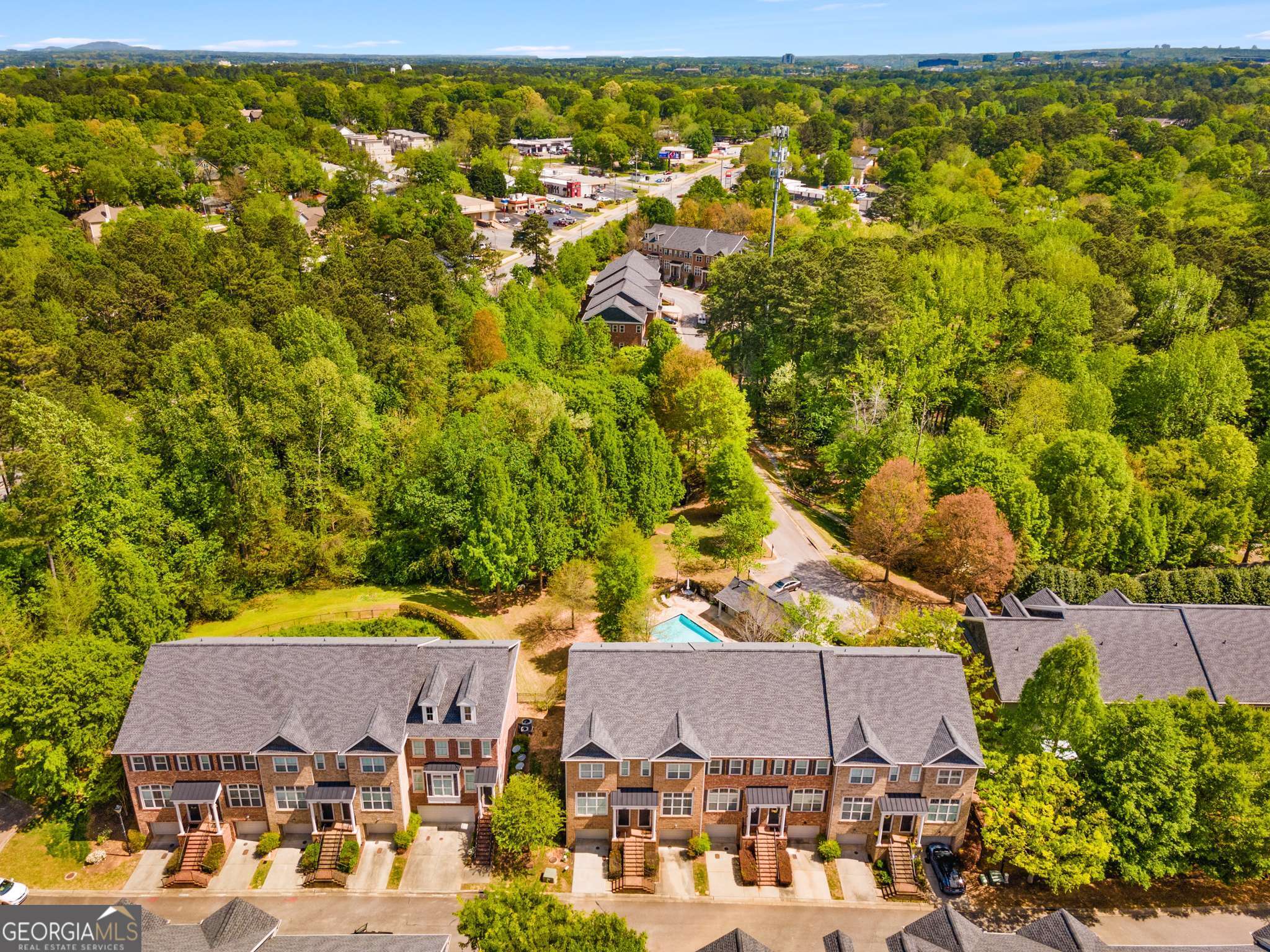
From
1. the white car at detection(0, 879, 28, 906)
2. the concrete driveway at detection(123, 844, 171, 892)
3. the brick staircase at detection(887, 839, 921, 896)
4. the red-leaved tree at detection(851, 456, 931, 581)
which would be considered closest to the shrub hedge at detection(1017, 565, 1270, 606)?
the red-leaved tree at detection(851, 456, 931, 581)

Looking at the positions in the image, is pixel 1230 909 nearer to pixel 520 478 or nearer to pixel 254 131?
pixel 520 478

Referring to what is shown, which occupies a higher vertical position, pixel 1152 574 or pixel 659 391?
pixel 659 391

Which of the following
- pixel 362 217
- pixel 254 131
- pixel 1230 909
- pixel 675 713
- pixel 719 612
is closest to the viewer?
pixel 1230 909

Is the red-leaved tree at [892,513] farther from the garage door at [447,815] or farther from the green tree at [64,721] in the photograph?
the green tree at [64,721]

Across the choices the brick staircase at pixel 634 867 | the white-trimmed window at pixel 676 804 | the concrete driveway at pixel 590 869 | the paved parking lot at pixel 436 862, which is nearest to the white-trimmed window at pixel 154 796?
the paved parking lot at pixel 436 862

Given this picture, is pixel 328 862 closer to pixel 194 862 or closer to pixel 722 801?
pixel 194 862

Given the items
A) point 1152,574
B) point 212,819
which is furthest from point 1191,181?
point 212,819

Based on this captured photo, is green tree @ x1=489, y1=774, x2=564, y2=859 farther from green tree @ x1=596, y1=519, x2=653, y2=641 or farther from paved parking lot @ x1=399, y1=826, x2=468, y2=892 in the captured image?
green tree @ x1=596, y1=519, x2=653, y2=641
